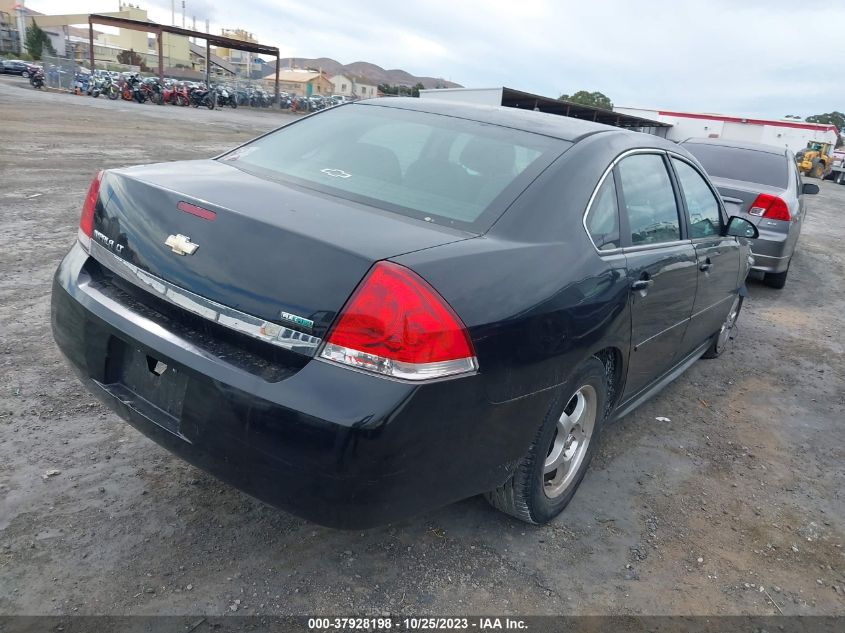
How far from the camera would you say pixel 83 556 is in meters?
2.38

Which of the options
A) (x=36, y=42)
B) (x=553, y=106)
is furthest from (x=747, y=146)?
(x=36, y=42)

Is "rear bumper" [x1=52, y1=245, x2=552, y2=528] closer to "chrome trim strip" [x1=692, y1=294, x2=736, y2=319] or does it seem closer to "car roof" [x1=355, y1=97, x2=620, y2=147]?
"car roof" [x1=355, y1=97, x2=620, y2=147]

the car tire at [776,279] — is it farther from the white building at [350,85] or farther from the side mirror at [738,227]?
the white building at [350,85]

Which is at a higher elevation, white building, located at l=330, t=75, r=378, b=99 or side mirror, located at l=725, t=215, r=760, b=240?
white building, located at l=330, t=75, r=378, b=99

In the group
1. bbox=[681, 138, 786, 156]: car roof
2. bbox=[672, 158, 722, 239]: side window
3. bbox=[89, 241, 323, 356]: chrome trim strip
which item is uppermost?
bbox=[681, 138, 786, 156]: car roof

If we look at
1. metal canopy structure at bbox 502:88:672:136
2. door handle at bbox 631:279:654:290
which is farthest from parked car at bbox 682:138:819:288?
metal canopy structure at bbox 502:88:672:136

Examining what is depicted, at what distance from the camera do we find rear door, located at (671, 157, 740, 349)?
3.75 metres

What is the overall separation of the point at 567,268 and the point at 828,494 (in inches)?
87.9

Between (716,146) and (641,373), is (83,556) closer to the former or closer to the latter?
(641,373)

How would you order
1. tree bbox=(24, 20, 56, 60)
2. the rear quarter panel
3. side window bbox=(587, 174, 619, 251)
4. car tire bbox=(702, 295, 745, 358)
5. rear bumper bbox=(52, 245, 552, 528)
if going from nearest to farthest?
rear bumper bbox=(52, 245, 552, 528)
the rear quarter panel
side window bbox=(587, 174, 619, 251)
car tire bbox=(702, 295, 745, 358)
tree bbox=(24, 20, 56, 60)

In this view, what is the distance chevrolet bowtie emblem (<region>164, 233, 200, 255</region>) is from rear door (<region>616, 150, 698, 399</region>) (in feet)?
5.91

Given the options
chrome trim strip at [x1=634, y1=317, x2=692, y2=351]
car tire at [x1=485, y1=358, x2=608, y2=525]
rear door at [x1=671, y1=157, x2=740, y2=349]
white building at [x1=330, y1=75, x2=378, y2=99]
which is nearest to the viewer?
car tire at [x1=485, y1=358, x2=608, y2=525]

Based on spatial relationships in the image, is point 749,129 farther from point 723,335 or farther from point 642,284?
point 642,284

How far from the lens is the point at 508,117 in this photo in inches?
127
